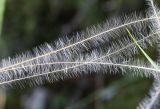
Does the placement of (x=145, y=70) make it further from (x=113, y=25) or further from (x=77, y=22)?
(x=77, y=22)

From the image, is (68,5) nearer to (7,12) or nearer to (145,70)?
(7,12)

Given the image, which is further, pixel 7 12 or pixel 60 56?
pixel 7 12

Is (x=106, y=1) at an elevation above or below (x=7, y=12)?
below

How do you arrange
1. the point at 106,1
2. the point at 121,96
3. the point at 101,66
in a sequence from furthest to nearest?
the point at 106,1
the point at 121,96
the point at 101,66

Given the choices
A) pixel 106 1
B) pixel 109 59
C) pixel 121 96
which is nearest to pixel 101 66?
pixel 109 59

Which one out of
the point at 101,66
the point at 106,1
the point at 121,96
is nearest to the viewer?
the point at 101,66

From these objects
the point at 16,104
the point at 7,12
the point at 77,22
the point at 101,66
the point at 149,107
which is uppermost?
the point at 7,12
